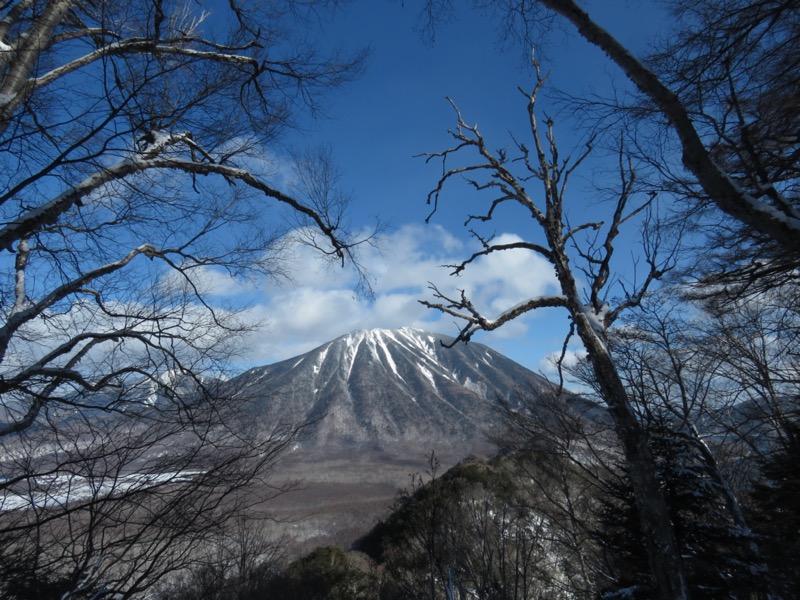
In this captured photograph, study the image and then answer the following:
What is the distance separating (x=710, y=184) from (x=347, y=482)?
10836 centimetres

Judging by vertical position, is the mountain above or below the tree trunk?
above

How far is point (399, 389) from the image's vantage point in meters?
157

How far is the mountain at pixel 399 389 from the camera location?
12825cm

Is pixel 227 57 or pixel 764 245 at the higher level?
pixel 227 57

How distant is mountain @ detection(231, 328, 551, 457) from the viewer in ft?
421

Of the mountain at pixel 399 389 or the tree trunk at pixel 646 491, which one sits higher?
the mountain at pixel 399 389

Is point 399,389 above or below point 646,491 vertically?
above

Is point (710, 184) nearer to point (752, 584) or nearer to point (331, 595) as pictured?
point (752, 584)

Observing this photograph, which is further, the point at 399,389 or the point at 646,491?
the point at 399,389

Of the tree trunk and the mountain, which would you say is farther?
the mountain

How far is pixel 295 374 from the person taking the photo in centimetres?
13600

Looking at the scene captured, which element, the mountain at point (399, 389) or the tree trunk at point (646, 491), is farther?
the mountain at point (399, 389)

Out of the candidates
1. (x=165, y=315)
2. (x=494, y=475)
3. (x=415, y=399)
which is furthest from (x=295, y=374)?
(x=165, y=315)

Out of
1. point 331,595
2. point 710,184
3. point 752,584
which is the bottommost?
point 331,595
